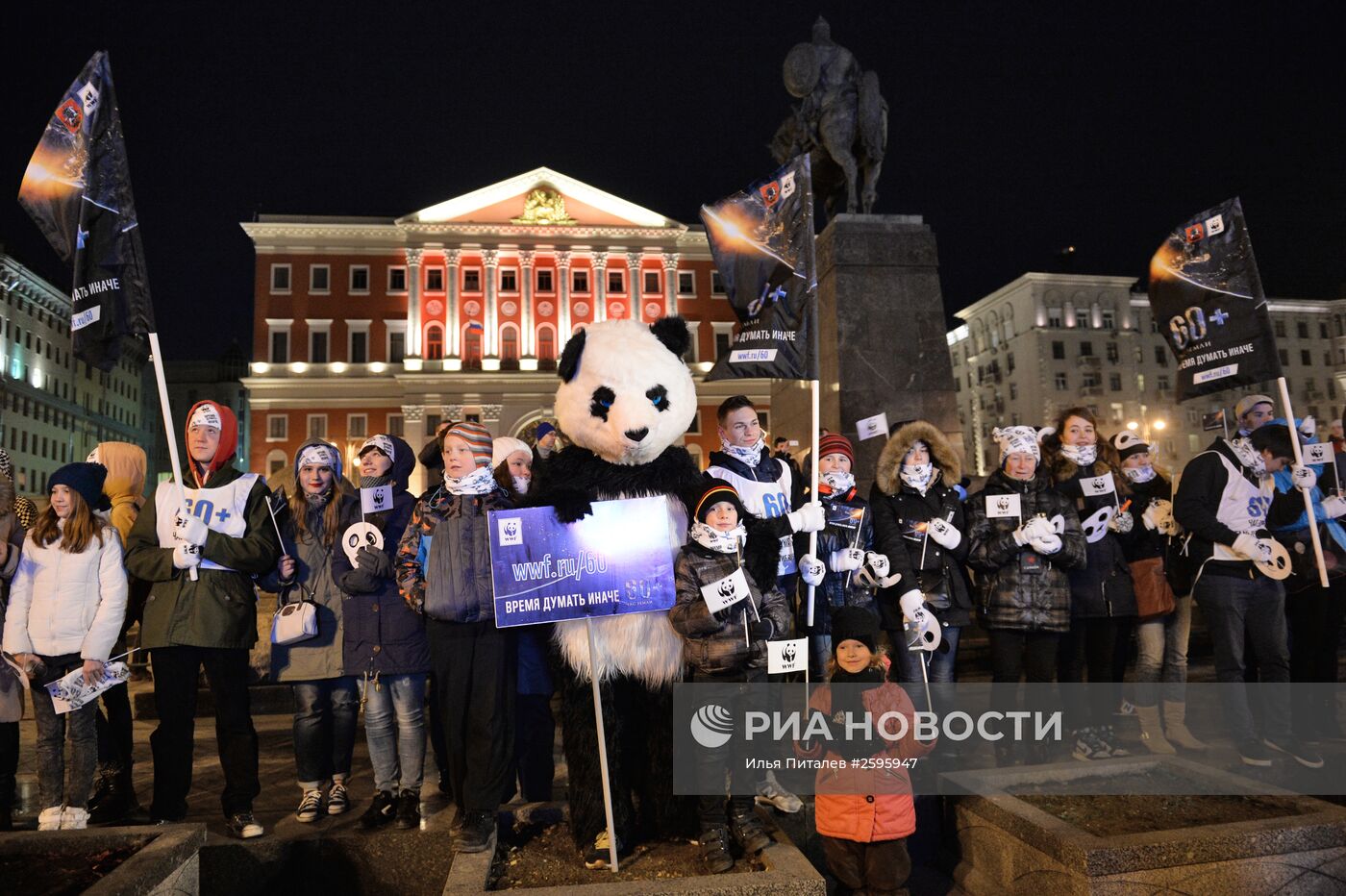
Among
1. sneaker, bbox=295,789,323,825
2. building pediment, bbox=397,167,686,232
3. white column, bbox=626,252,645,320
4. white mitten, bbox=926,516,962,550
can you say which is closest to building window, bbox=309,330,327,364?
building pediment, bbox=397,167,686,232

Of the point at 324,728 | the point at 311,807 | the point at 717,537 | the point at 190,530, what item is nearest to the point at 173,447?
the point at 190,530

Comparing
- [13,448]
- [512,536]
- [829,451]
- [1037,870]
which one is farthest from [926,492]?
[13,448]

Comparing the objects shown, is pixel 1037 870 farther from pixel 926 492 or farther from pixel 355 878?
pixel 355 878

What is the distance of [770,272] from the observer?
4770mm

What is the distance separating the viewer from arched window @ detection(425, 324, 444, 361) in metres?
45.0

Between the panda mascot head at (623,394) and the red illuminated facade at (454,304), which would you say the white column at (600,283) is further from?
the panda mascot head at (623,394)

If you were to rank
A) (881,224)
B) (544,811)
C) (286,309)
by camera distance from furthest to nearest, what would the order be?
1. (286,309)
2. (881,224)
3. (544,811)

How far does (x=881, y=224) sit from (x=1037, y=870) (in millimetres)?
6671

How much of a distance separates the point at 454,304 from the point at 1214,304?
4290cm

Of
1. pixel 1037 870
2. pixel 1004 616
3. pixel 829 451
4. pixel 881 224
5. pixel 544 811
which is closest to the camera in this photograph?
pixel 1037 870

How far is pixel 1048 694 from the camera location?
460cm

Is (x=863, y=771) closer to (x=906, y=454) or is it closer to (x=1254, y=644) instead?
(x=906, y=454)

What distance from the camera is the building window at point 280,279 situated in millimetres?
44125

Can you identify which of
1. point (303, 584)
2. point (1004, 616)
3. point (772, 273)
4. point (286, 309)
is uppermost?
point (286, 309)
